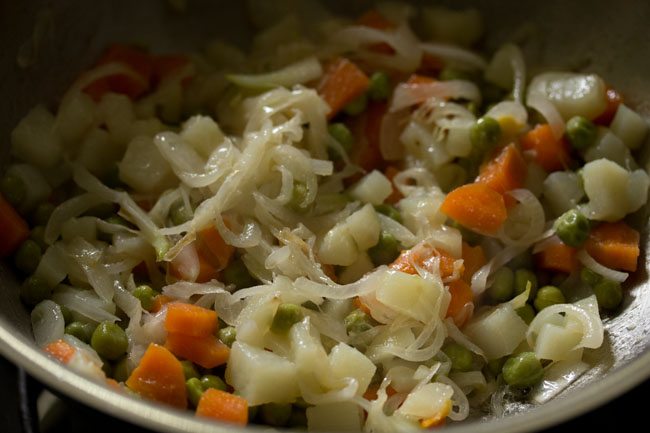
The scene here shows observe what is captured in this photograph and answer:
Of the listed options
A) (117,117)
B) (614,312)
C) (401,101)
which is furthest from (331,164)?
(614,312)

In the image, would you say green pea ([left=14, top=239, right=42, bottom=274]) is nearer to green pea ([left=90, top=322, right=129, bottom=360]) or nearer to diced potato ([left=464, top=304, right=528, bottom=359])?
green pea ([left=90, top=322, right=129, bottom=360])

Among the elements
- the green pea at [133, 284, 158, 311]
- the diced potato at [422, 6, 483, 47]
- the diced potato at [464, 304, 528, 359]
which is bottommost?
the diced potato at [464, 304, 528, 359]

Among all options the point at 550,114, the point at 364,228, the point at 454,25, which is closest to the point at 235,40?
the point at 454,25

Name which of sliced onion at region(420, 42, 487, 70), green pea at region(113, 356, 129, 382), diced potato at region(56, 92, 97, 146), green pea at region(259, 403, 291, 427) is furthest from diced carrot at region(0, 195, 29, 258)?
sliced onion at region(420, 42, 487, 70)

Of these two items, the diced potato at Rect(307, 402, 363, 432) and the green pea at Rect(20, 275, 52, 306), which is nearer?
the diced potato at Rect(307, 402, 363, 432)

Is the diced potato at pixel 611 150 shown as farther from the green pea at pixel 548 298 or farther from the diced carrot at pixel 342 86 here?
the diced carrot at pixel 342 86

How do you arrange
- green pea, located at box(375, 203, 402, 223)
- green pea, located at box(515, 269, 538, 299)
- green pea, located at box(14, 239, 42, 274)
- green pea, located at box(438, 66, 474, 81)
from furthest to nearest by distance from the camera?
1. green pea, located at box(438, 66, 474, 81)
2. green pea, located at box(375, 203, 402, 223)
3. green pea, located at box(515, 269, 538, 299)
4. green pea, located at box(14, 239, 42, 274)

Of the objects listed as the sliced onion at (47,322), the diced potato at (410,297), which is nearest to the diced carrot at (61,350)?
the sliced onion at (47,322)
